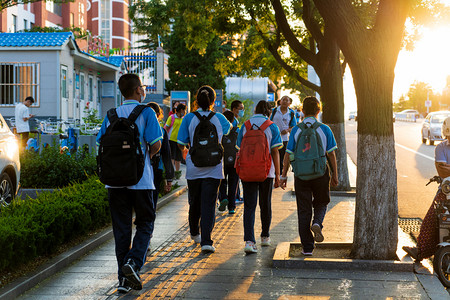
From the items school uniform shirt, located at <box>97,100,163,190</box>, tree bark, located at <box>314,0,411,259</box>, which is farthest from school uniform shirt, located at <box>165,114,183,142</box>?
school uniform shirt, located at <box>97,100,163,190</box>

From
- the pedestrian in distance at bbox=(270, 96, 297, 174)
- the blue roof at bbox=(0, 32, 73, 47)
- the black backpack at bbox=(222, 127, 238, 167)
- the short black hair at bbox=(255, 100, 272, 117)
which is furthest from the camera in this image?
the blue roof at bbox=(0, 32, 73, 47)

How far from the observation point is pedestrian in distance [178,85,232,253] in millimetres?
7340

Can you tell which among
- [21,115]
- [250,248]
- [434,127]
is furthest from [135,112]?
[434,127]

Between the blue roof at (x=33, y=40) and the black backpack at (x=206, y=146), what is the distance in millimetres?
16138

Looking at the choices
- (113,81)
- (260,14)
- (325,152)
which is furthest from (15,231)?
(113,81)

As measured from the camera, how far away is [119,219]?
5.90 meters

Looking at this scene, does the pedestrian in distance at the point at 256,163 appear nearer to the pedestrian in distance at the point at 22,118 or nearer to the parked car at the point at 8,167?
the parked car at the point at 8,167

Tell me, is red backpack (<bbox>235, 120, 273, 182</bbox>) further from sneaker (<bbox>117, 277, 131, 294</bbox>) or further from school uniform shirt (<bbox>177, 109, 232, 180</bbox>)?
sneaker (<bbox>117, 277, 131, 294</bbox>)

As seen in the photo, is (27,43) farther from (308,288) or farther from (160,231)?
(308,288)

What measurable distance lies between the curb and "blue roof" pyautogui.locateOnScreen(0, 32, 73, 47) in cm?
1497

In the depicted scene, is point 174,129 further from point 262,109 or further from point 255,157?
point 255,157

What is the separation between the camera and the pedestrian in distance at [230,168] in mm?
10484

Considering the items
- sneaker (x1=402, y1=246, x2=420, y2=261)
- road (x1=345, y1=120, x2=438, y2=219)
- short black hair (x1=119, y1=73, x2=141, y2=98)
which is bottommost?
road (x1=345, y1=120, x2=438, y2=219)

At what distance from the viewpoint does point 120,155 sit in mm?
5559
